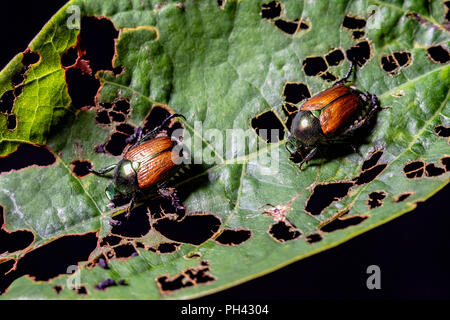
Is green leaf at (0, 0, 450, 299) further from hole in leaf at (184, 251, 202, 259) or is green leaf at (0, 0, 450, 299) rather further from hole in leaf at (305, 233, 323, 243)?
hole in leaf at (305, 233, 323, 243)

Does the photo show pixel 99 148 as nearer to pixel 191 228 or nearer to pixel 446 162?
pixel 191 228

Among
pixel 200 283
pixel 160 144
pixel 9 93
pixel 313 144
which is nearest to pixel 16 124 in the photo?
pixel 9 93

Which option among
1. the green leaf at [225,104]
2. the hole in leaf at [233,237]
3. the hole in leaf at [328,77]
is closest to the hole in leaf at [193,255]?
the green leaf at [225,104]

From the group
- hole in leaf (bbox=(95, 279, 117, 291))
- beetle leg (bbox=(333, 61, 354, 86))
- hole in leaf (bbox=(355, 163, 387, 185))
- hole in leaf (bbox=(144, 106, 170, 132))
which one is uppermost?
beetle leg (bbox=(333, 61, 354, 86))

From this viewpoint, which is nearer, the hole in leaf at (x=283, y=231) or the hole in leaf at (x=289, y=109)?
the hole in leaf at (x=283, y=231)

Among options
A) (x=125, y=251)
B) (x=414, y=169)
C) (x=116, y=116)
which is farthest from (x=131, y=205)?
(x=414, y=169)

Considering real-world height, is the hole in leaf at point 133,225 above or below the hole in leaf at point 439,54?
below

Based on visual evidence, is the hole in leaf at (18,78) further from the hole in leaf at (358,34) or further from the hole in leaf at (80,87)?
the hole in leaf at (358,34)

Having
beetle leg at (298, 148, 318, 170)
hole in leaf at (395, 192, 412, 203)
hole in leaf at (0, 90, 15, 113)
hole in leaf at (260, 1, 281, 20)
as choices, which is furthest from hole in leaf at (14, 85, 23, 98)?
A: hole in leaf at (395, 192, 412, 203)
